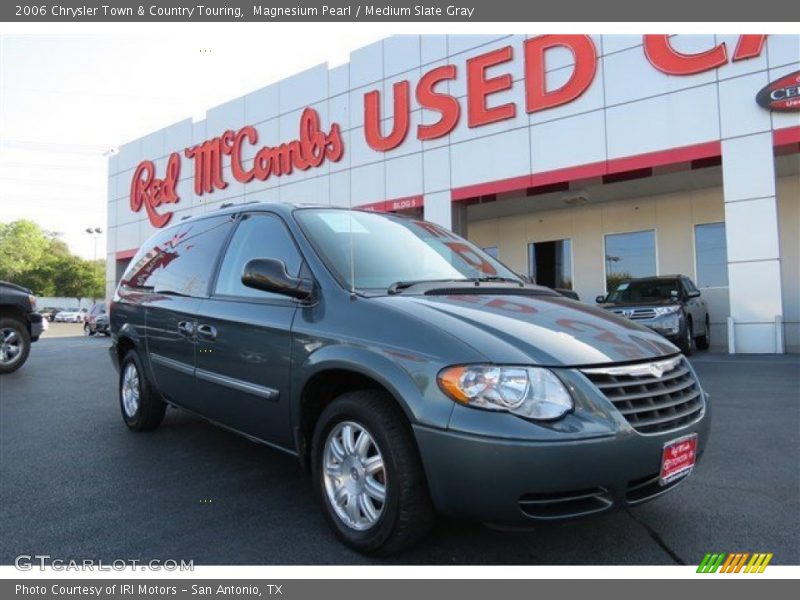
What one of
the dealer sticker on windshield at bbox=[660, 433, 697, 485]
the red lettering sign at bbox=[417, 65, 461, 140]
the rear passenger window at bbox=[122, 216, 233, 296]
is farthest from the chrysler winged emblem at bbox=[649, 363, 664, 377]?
the red lettering sign at bbox=[417, 65, 461, 140]

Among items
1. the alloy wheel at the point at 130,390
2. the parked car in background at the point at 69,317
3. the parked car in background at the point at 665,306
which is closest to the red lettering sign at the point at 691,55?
the parked car in background at the point at 665,306

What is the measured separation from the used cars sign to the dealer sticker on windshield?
10549mm

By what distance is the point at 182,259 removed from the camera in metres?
4.49

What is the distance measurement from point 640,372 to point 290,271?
193cm

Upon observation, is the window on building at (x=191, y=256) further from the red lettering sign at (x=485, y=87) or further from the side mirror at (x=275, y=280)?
the red lettering sign at (x=485, y=87)

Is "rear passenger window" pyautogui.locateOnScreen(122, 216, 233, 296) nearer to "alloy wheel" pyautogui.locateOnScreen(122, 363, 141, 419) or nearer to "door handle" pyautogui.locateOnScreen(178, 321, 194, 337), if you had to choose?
"door handle" pyautogui.locateOnScreen(178, 321, 194, 337)

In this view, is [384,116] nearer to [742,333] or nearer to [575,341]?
[742,333]

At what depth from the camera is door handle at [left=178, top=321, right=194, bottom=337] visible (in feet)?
12.9

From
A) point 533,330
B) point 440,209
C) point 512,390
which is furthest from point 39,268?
point 512,390

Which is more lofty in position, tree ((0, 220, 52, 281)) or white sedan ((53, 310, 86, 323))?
tree ((0, 220, 52, 281))

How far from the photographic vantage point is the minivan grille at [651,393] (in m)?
2.38

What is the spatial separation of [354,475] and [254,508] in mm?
927
